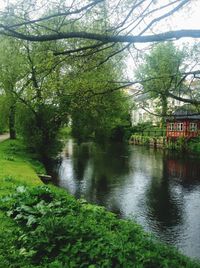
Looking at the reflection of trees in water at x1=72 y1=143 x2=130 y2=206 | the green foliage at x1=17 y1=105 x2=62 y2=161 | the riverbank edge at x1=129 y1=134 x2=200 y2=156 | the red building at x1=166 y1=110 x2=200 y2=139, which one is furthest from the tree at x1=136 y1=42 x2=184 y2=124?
the red building at x1=166 y1=110 x2=200 y2=139

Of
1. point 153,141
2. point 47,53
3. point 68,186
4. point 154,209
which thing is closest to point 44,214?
point 47,53

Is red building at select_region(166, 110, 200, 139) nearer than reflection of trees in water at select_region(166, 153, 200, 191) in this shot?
No

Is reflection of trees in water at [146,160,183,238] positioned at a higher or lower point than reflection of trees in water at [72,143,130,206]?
lower

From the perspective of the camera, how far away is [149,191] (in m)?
19.7

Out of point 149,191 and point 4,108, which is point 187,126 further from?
point 149,191

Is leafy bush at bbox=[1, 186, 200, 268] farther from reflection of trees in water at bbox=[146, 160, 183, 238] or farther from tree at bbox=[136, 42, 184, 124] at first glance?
reflection of trees in water at bbox=[146, 160, 183, 238]

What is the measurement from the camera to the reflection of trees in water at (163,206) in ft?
46.5

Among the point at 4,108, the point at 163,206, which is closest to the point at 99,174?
the point at 163,206

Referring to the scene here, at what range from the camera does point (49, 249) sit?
6109 mm

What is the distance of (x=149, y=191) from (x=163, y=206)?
3.13 m

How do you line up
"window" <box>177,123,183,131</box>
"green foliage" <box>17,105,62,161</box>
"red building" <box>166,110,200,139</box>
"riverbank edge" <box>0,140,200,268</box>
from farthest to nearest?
"window" <box>177,123,183,131</box> < "red building" <box>166,110,200,139</box> < "green foliage" <box>17,105,62,161</box> < "riverbank edge" <box>0,140,200,268</box>

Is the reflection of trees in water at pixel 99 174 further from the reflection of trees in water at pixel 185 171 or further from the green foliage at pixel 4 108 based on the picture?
the green foliage at pixel 4 108

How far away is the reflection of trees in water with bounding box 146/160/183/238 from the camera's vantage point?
46.5 ft

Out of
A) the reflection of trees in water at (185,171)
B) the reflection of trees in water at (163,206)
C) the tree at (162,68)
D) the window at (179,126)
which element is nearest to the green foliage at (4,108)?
the reflection of trees in water at (163,206)
